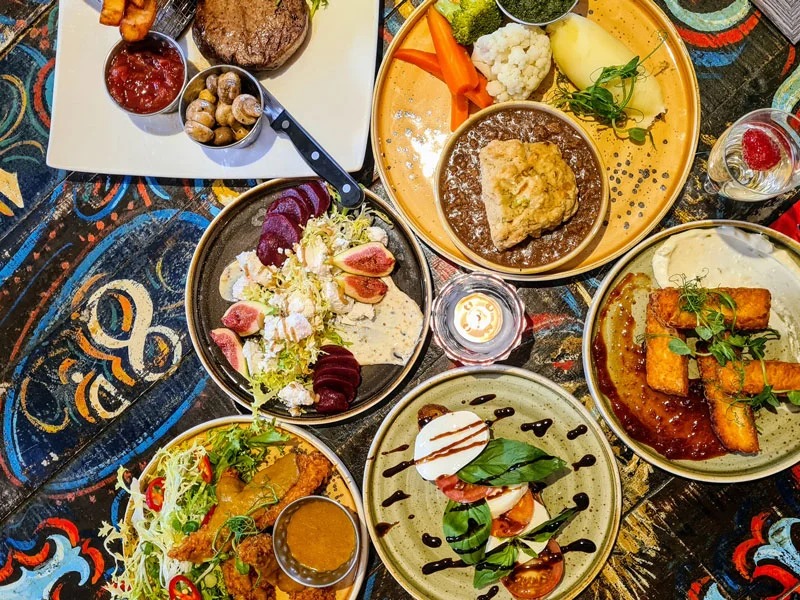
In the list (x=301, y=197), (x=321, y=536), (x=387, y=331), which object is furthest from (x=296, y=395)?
(x=301, y=197)

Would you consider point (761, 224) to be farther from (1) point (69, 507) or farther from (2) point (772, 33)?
(1) point (69, 507)

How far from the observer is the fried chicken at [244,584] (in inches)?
125

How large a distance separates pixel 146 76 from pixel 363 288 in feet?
5.40

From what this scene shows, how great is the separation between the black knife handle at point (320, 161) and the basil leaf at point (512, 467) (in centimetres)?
154

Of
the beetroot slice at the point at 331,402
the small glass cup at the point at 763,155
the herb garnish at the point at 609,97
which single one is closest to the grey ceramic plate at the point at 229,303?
the beetroot slice at the point at 331,402

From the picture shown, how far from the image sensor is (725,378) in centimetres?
320

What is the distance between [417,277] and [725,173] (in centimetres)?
175

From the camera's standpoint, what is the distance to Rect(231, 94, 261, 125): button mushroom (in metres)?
3.18

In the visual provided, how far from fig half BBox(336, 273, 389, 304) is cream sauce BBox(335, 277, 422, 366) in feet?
0.17

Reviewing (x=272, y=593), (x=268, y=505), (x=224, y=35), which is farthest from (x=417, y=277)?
(x=272, y=593)

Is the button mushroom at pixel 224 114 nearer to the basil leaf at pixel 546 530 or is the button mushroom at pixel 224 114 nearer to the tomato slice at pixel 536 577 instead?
the basil leaf at pixel 546 530

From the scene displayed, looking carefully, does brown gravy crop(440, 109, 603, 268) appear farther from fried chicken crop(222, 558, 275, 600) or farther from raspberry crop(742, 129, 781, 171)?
fried chicken crop(222, 558, 275, 600)

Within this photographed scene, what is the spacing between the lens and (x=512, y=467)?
3.10m

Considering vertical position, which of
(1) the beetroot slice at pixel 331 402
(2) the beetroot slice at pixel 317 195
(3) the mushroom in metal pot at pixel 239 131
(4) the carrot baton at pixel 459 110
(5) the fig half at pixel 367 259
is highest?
(3) the mushroom in metal pot at pixel 239 131
